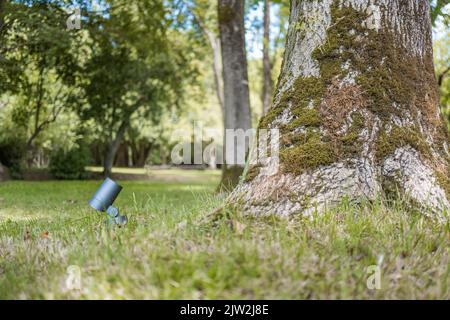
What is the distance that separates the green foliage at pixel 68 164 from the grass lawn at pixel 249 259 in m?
21.3

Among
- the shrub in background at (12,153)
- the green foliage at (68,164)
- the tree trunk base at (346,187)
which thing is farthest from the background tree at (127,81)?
the tree trunk base at (346,187)

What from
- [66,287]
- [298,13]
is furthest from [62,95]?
[66,287]

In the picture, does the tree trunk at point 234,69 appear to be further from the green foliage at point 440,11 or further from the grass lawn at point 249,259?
the grass lawn at point 249,259

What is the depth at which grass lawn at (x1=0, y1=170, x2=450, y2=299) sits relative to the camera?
277 cm

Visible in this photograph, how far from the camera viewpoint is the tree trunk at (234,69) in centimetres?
1201

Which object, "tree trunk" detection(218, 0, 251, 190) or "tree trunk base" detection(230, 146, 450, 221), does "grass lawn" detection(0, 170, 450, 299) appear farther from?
"tree trunk" detection(218, 0, 251, 190)

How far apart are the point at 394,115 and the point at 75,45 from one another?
19828 millimetres

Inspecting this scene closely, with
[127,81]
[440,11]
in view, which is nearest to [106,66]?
[127,81]

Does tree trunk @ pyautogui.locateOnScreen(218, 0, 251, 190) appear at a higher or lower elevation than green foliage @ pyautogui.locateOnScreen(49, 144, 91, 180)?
higher

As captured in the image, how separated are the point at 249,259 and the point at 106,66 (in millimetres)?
23148

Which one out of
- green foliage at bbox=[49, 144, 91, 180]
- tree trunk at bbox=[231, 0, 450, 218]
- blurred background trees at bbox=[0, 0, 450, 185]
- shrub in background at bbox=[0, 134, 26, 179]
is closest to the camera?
tree trunk at bbox=[231, 0, 450, 218]

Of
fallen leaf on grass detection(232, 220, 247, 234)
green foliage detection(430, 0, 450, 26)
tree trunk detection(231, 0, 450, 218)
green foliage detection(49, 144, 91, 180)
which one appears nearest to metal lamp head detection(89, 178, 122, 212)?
tree trunk detection(231, 0, 450, 218)

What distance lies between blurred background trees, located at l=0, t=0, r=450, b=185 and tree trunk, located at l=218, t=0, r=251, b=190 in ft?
13.9

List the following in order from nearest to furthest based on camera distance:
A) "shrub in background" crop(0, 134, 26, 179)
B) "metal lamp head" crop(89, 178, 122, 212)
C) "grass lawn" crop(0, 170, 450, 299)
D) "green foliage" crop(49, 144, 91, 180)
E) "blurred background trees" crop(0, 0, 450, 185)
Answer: "grass lawn" crop(0, 170, 450, 299)
"metal lamp head" crop(89, 178, 122, 212)
"blurred background trees" crop(0, 0, 450, 185)
"shrub in background" crop(0, 134, 26, 179)
"green foliage" crop(49, 144, 91, 180)
